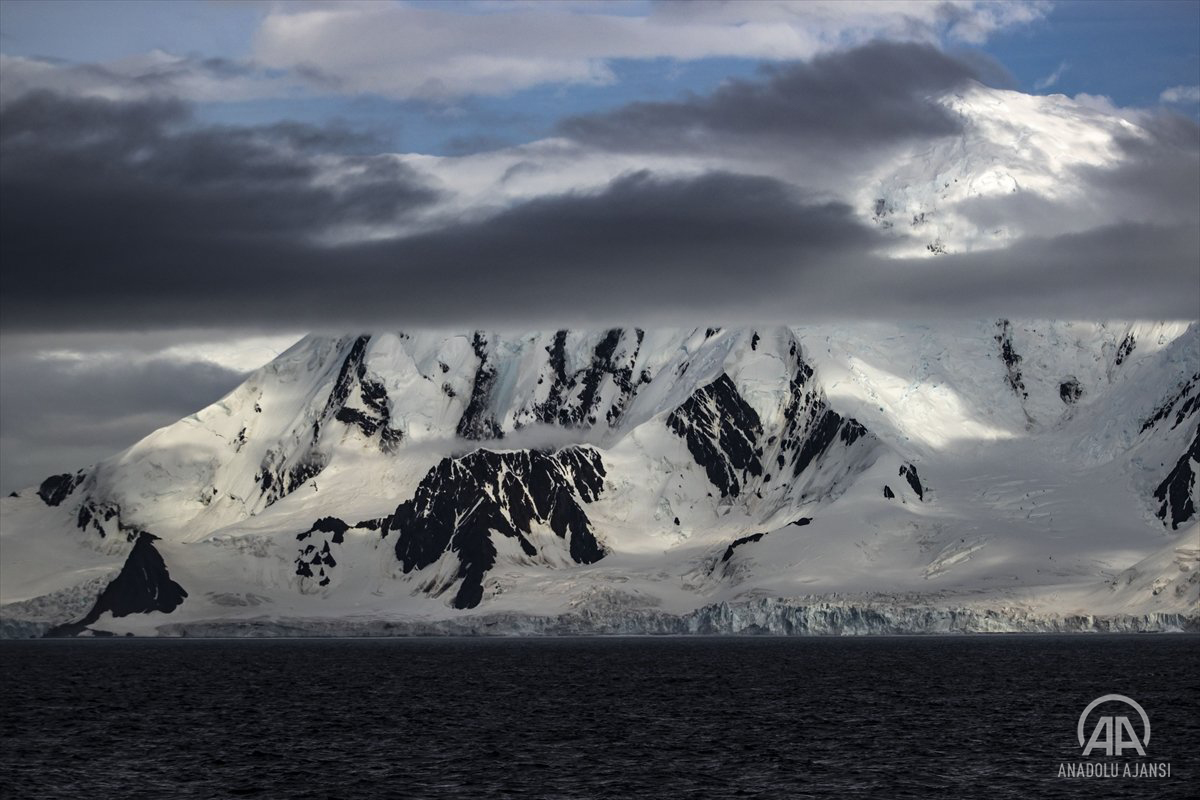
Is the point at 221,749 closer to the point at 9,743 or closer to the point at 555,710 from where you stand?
the point at 9,743

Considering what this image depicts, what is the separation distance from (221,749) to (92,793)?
1073 inches

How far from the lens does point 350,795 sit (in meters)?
125

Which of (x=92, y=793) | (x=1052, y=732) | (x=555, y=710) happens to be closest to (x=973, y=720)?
(x=1052, y=732)

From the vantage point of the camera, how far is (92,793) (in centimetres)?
12575

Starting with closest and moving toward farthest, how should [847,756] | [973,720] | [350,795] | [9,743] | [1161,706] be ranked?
1. [350,795]
2. [847,756]
3. [9,743]
4. [973,720]
5. [1161,706]

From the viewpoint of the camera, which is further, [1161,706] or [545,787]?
[1161,706]

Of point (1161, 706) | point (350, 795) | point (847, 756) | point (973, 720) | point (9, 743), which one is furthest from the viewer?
point (1161, 706)
